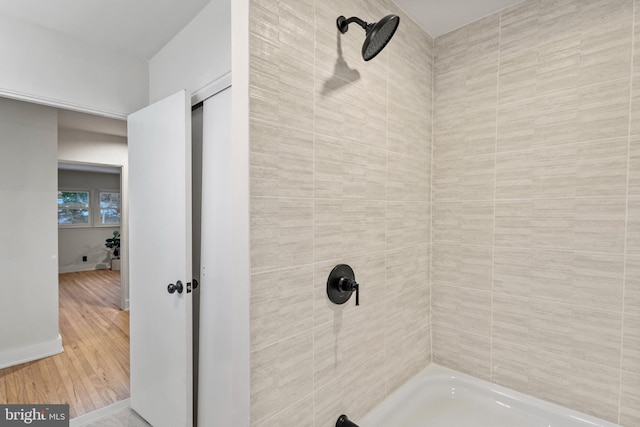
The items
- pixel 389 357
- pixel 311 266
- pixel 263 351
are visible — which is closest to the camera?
pixel 263 351

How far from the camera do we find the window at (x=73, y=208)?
6.68 m

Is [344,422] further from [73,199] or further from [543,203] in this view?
[73,199]

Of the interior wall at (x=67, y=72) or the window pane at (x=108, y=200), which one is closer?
the interior wall at (x=67, y=72)

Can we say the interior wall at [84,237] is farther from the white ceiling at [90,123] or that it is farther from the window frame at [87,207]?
the white ceiling at [90,123]

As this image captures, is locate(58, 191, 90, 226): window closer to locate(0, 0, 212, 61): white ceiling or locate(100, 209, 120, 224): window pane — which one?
locate(100, 209, 120, 224): window pane

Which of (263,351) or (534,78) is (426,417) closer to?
(263,351)

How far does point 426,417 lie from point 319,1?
6.05 feet

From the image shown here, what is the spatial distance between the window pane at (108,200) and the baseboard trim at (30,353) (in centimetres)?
536

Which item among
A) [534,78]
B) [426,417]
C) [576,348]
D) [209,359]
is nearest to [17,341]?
[209,359]

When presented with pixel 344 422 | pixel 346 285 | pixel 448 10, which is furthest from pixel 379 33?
pixel 344 422

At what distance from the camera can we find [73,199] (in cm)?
682

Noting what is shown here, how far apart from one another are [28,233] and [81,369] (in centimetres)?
138

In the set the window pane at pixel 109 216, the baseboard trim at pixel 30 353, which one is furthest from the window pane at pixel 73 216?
the baseboard trim at pixel 30 353

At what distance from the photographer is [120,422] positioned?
2.01 meters
